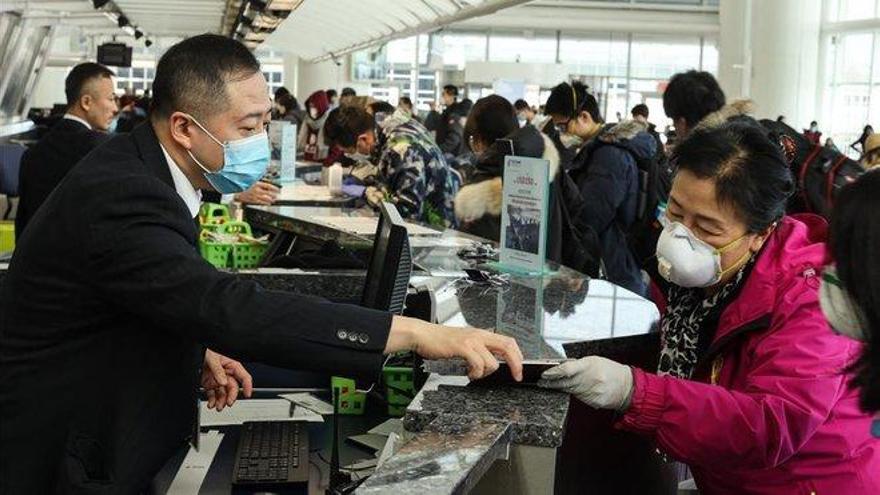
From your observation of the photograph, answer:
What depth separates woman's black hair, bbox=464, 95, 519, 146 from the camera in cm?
609

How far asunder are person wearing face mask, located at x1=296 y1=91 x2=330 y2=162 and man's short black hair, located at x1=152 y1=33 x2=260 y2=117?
11.3 meters

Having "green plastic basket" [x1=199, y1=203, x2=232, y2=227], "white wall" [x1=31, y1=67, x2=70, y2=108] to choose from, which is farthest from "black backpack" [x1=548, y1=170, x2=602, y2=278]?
"white wall" [x1=31, y1=67, x2=70, y2=108]

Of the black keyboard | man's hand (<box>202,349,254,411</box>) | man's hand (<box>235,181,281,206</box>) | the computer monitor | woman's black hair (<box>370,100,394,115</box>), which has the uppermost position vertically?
woman's black hair (<box>370,100,394,115</box>)

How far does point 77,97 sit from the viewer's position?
23.3ft

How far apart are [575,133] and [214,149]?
5.23 m

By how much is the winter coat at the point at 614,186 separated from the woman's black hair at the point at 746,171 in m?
3.64

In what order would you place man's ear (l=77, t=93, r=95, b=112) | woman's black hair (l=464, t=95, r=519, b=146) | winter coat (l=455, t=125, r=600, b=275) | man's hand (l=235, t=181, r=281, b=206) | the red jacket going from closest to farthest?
the red jacket → winter coat (l=455, t=125, r=600, b=275) → woman's black hair (l=464, t=95, r=519, b=146) → man's hand (l=235, t=181, r=281, b=206) → man's ear (l=77, t=93, r=95, b=112)

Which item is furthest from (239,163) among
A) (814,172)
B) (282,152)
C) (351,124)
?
(282,152)

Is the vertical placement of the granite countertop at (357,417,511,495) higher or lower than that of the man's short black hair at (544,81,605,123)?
lower

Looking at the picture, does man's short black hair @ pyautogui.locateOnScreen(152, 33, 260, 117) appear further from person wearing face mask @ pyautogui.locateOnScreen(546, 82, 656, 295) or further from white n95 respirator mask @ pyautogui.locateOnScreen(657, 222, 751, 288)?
person wearing face mask @ pyautogui.locateOnScreen(546, 82, 656, 295)

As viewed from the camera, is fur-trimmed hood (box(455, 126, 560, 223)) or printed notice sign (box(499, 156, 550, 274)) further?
fur-trimmed hood (box(455, 126, 560, 223))

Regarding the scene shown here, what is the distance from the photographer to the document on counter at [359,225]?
5332 mm

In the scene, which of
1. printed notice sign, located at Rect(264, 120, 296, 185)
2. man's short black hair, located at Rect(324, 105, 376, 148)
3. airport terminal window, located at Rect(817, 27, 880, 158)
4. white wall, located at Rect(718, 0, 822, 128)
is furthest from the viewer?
airport terminal window, located at Rect(817, 27, 880, 158)

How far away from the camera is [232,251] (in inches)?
212
